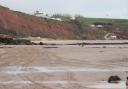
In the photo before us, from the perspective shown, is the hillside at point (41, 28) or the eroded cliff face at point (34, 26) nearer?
the hillside at point (41, 28)

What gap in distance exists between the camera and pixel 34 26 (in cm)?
7794

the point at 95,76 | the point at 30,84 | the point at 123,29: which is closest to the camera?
the point at 30,84

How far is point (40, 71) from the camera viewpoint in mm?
18609

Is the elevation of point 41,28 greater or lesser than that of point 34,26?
lesser

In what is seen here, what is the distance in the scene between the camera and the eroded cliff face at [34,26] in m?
71.7

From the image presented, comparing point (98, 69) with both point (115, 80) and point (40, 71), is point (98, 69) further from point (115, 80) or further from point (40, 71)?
point (115, 80)

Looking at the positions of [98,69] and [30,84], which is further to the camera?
[98,69]

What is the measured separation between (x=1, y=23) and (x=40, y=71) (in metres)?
51.9

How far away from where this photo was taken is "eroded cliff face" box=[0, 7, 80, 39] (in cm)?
7169

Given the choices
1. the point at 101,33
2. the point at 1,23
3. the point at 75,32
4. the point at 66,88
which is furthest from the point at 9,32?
the point at 66,88

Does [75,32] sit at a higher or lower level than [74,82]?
lower

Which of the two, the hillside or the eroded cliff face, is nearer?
the hillside

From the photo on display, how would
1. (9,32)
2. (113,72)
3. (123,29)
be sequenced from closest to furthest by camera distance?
(113,72) < (9,32) < (123,29)

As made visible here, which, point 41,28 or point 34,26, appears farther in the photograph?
point 41,28
